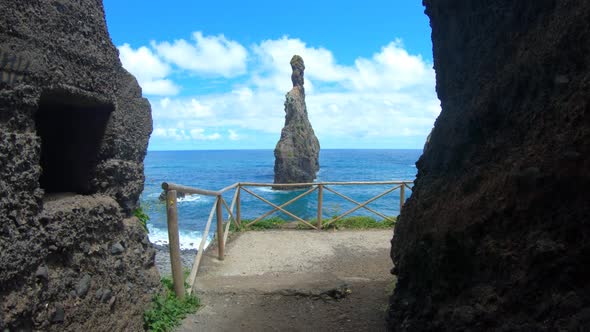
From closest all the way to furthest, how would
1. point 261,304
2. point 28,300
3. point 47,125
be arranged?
1. point 28,300
2. point 47,125
3. point 261,304

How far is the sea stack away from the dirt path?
37902 mm

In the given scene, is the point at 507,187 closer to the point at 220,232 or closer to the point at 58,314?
the point at 58,314

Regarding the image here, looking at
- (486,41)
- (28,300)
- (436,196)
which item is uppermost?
(486,41)

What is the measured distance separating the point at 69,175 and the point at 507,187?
11.6 ft

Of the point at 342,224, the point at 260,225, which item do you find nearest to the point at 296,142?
the point at 342,224

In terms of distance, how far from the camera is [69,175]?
12.0 ft

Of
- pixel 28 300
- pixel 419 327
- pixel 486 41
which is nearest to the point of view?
pixel 28 300

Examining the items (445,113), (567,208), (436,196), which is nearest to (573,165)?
(567,208)

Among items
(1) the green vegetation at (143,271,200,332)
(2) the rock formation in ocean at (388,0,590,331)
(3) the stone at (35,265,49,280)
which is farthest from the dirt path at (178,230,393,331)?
(3) the stone at (35,265,49,280)

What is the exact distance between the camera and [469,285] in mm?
2576

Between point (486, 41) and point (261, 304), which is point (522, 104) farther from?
point (261, 304)

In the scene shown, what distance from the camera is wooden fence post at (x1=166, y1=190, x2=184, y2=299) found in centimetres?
455

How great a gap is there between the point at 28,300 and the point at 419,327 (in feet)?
8.64

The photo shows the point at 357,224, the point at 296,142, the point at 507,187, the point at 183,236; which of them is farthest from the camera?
the point at 296,142
